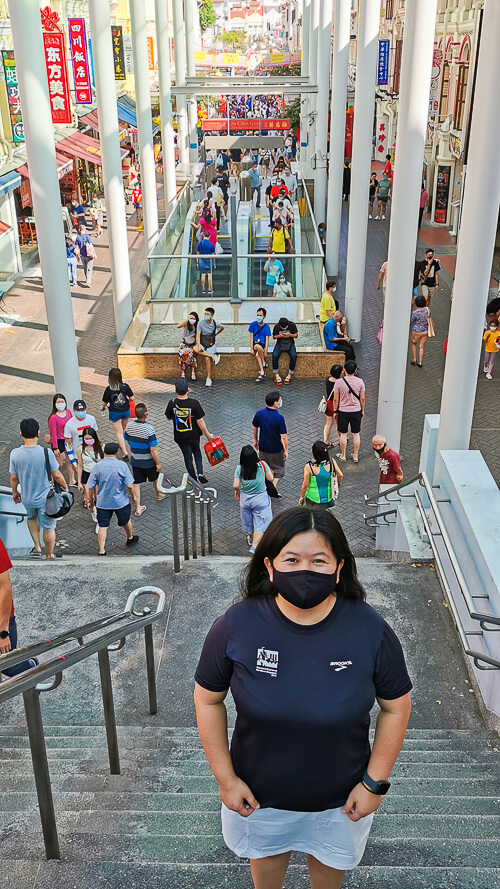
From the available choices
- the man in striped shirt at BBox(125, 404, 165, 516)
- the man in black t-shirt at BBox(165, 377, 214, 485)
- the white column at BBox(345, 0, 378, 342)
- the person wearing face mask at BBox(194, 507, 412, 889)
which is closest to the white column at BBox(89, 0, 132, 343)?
the white column at BBox(345, 0, 378, 342)

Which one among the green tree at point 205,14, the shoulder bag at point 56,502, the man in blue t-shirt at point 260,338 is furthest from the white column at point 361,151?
the green tree at point 205,14

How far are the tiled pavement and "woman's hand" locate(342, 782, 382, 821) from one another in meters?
7.22

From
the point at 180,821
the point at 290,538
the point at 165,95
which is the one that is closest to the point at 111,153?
the point at 165,95

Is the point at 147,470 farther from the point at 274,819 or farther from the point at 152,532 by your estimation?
the point at 274,819

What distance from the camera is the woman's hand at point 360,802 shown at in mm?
2914

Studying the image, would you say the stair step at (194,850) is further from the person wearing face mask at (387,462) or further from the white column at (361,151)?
the white column at (361,151)

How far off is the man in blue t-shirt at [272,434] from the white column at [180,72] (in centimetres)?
2345

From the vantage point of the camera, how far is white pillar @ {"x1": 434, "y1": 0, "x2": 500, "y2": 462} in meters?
6.78

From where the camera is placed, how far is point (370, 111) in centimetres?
1460

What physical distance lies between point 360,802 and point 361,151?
13712 millimetres

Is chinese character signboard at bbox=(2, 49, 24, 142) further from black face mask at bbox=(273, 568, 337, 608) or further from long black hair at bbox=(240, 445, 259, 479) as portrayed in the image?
black face mask at bbox=(273, 568, 337, 608)

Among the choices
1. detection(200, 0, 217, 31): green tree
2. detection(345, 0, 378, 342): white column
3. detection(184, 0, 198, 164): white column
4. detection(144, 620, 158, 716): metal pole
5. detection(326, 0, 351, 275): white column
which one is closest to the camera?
detection(144, 620, 158, 716): metal pole

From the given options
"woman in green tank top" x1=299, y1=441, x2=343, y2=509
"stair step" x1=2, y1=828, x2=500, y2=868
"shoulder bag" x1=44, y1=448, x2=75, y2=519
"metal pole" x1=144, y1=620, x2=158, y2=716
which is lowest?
"shoulder bag" x1=44, y1=448, x2=75, y2=519

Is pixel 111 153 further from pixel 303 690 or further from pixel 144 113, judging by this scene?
pixel 303 690
